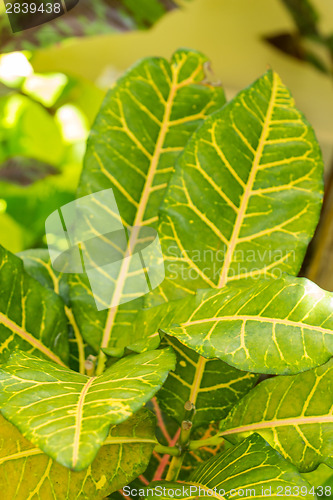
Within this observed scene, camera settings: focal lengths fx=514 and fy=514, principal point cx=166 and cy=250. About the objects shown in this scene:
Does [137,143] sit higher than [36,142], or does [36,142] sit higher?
[137,143]

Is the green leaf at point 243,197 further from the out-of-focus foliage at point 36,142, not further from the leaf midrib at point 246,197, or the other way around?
the out-of-focus foliage at point 36,142

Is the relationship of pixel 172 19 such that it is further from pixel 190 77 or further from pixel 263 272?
pixel 263 272

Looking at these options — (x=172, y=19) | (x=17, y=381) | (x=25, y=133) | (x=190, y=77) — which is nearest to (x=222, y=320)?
(x=17, y=381)

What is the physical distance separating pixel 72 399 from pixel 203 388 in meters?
0.16

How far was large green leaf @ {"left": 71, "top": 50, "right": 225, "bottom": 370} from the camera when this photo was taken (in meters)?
0.49

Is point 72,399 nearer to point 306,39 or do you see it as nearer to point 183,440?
point 183,440

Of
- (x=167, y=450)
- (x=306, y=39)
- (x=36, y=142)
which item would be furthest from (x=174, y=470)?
(x=306, y=39)

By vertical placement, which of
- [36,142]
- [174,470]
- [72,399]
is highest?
[72,399]

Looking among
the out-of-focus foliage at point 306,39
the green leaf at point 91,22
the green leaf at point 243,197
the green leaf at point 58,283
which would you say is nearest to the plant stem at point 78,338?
the green leaf at point 58,283

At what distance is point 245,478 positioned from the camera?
0.36 meters

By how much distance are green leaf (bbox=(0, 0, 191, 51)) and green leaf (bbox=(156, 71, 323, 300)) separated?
60 cm

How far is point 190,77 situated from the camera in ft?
1.72

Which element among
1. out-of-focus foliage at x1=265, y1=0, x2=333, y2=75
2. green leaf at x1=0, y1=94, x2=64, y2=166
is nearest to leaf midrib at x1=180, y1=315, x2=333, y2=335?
green leaf at x1=0, y1=94, x2=64, y2=166

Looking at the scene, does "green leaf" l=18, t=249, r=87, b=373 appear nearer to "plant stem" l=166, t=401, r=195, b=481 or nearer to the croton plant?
the croton plant
